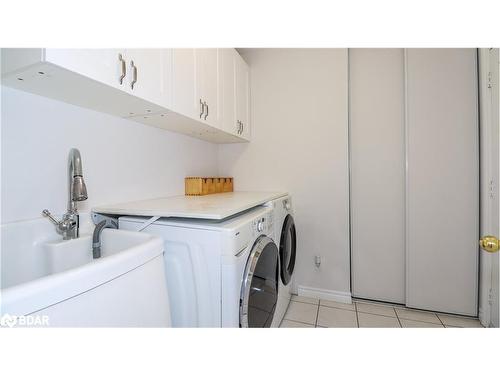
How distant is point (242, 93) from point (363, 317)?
7.32 ft

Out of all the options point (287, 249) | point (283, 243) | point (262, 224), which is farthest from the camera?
point (287, 249)

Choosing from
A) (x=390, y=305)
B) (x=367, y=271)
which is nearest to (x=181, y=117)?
(x=367, y=271)

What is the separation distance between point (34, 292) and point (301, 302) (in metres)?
2.01

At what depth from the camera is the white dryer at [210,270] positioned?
94 cm

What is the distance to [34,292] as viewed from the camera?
1.58 feet

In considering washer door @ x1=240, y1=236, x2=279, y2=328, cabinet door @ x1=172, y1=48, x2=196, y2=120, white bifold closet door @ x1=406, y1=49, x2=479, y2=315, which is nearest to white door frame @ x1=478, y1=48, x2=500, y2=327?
white bifold closet door @ x1=406, y1=49, x2=479, y2=315

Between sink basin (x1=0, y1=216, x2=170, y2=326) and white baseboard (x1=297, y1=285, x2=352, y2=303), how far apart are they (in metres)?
1.64

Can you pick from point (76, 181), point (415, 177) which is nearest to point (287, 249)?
point (415, 177)

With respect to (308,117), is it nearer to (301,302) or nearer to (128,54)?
(128,54)

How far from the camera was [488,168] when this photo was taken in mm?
1547

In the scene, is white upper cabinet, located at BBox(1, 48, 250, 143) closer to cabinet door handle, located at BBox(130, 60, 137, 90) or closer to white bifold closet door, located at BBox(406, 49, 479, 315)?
cabinet door handle, located at BBox(130, 60, 137, 90)

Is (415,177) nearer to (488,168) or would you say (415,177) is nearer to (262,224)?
(488,168)
